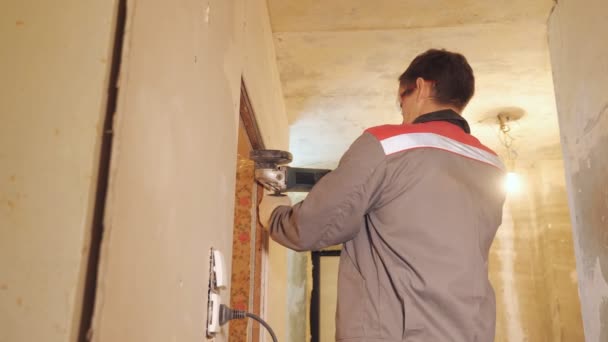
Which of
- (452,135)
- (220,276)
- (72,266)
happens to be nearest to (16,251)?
(72,266)

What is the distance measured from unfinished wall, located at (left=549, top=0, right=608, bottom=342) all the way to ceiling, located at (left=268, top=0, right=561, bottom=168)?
16.2 inches

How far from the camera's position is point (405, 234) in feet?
3.71

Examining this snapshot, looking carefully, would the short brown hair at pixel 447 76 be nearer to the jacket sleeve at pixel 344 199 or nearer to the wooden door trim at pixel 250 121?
the jacket sleeve at pixel 344 199

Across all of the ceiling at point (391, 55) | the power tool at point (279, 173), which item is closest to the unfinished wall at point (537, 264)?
the ceiling at point (391, 55)

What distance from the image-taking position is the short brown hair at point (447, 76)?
1379mm

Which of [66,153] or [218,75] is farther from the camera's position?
[218,75]

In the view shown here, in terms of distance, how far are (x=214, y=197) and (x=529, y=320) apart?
3.50 meters

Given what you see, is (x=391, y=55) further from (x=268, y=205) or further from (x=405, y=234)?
(x=405, y=234)

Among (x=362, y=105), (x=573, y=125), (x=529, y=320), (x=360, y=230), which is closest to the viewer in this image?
(x=360, y=230)

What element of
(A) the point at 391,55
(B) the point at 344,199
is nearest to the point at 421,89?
(B) the point at 344,199

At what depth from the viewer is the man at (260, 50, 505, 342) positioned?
1082mm

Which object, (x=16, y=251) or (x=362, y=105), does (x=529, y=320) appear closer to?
(x=362, y=105)

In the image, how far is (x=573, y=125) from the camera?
5.57 ft

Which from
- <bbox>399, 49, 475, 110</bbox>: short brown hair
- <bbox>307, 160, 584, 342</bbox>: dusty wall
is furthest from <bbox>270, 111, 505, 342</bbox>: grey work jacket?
<bbox>307, 160, 584, 342</bbox>: dusty wall
